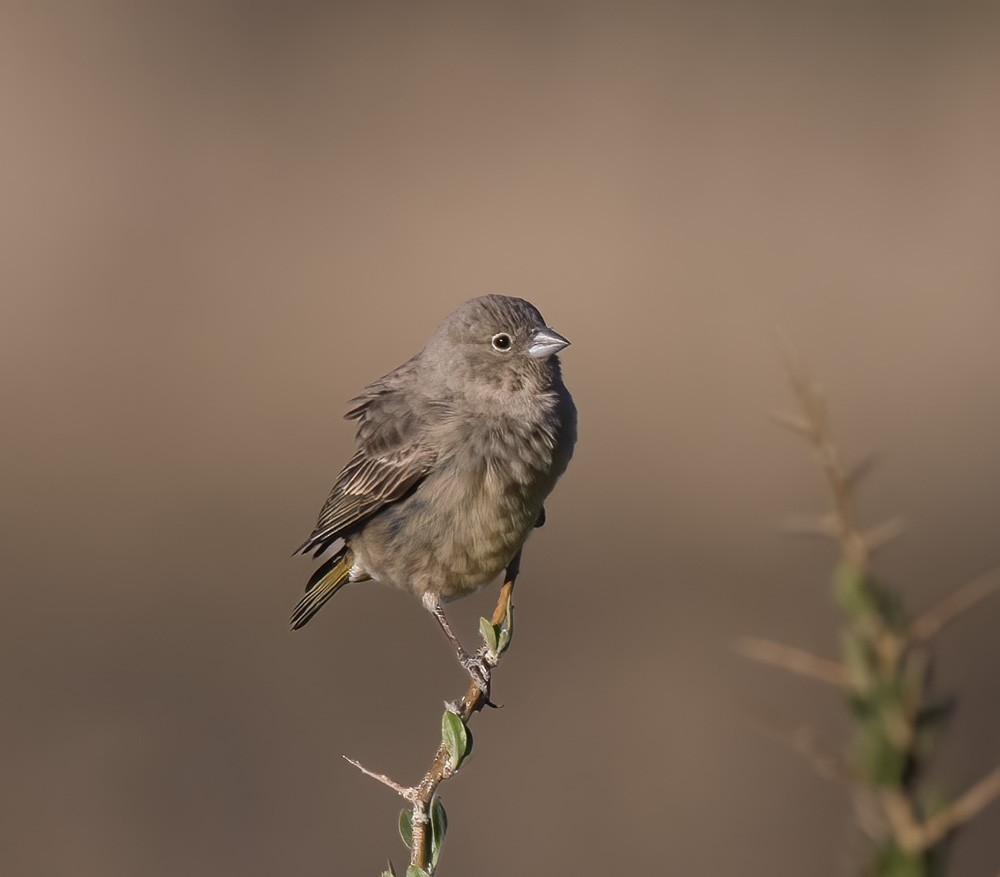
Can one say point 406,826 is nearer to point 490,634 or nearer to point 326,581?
point 490,634

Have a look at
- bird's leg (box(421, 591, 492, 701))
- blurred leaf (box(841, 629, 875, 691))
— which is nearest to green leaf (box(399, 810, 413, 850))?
blurred leaf (box(841, 629, 875, 691))

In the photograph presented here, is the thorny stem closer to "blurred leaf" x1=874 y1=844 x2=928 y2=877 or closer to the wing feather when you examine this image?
"blurred leaf" x1=874 y1=844 x2=928 y2=877

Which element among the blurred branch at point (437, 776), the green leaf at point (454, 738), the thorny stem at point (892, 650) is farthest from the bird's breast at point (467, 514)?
the thorny stem at point (892, 650)

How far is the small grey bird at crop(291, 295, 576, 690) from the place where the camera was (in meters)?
3.56

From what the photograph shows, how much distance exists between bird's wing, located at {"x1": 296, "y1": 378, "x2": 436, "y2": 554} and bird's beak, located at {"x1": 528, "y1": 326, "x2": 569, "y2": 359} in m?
0.31

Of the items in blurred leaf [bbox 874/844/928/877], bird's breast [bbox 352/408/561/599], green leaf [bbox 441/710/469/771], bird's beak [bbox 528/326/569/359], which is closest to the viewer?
blurred leaf [bbox 874/844/928/877]

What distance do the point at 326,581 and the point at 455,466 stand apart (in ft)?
1.69

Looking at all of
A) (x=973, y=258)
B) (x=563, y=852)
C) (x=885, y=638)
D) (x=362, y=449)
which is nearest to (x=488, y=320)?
(x=362, y=449)

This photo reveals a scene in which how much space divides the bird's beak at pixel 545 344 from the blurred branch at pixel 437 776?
6.48ft

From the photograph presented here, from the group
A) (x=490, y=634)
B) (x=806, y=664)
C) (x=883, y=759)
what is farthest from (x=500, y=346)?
(x=883, y=759)

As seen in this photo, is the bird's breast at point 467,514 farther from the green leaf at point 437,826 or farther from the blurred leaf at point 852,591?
the blurred leaf at point 852,591

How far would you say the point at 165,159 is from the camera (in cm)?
1201

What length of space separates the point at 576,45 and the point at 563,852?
7.29 meters

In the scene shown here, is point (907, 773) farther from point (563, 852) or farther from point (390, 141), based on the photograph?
point (390, 141)
